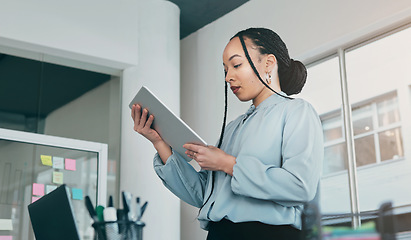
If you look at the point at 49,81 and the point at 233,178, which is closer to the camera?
the point at 233,178

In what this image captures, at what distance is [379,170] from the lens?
3051 millimetres

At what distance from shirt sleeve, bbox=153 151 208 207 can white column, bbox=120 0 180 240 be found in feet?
7.32

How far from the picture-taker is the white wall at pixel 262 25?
3195 millimetres

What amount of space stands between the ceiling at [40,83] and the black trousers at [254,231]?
8.66ft

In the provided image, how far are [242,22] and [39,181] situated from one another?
6.18 ft

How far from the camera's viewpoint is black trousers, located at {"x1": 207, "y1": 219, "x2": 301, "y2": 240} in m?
1.34

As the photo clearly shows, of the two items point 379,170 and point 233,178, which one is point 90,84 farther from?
point 233,178

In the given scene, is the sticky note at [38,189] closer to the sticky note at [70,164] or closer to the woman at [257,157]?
the sticky note at [70,164]

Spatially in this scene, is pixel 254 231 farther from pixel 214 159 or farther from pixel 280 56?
pixel 280 56

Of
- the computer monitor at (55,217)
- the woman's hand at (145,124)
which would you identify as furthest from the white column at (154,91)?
the computer monitor at (55,217)

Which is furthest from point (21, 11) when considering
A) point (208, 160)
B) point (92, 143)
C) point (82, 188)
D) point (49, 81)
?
point (208, 160)

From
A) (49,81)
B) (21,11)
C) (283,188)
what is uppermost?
(21,11)

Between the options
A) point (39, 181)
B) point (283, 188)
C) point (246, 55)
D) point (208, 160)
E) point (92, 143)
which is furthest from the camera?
point (92, 143)

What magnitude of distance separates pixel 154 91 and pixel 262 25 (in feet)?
3.06
